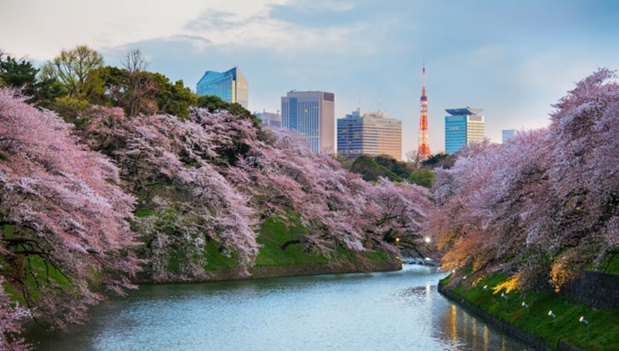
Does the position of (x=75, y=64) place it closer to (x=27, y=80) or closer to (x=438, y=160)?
(x=27, y=80)

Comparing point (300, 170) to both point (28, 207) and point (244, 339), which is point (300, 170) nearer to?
point (244, 339)

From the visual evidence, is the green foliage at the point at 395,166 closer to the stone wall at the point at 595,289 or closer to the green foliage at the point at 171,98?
the green foliage at the point at 171,98

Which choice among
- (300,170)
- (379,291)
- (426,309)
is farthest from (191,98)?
(426,309)

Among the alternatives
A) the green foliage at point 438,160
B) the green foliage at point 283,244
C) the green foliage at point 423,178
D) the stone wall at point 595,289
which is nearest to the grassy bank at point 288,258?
the green foliage at point 283,244

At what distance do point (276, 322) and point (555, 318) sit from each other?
13.4 m

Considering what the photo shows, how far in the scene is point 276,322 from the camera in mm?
36094

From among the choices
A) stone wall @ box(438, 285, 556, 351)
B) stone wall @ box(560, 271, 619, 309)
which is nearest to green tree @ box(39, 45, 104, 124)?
stone wall @ box(438, 285, 556, 351)

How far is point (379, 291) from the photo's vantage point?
52.4 metres

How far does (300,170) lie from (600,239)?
50.1 m

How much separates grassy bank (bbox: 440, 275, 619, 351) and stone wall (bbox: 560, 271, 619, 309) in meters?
0.24

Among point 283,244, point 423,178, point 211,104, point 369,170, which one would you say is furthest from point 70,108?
point 369,170

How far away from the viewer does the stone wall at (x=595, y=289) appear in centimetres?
2530

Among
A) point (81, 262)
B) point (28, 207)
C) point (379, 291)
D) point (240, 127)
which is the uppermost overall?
point (240, 127)

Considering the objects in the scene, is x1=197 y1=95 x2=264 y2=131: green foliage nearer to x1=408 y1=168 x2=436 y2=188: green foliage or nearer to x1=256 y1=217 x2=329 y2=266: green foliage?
x1=256 y1=217 x2=329 y2=266: green foliage
